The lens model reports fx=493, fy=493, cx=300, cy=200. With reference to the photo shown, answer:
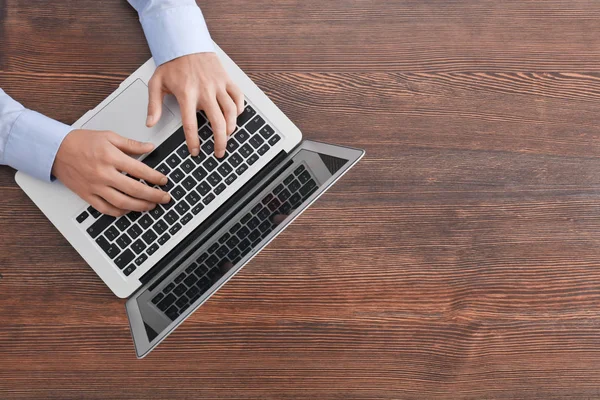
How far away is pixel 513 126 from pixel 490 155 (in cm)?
6

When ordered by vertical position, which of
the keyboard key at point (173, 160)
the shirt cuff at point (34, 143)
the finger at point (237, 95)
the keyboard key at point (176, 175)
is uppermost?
the shirt cuff at point (34, 143)

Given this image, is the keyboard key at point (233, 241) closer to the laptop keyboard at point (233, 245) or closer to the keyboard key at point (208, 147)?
the laptop keyboard at point (233, 245)

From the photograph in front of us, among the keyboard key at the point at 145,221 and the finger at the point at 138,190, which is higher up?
the finger at the point at 138,190

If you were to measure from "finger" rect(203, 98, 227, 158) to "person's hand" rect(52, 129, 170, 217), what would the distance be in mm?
89

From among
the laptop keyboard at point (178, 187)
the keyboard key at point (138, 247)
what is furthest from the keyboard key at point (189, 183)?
the keyboard key at point (138, 247)

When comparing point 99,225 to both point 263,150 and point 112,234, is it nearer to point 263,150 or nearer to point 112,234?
point 112,234

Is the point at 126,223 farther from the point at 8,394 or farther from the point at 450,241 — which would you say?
the point at 450,241

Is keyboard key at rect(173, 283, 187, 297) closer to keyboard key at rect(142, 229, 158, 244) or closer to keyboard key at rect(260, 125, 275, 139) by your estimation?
keyboard key at rect(142, 229, 158, 244)

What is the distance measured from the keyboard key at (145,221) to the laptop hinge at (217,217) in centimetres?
5

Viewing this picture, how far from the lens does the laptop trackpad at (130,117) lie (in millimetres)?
735

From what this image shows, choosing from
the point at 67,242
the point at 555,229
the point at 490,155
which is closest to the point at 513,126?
the point at 490,155

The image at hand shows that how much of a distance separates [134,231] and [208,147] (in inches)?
6.3

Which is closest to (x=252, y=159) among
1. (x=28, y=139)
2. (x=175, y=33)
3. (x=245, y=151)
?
(x=245, y=151)

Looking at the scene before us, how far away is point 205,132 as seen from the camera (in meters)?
0.74
